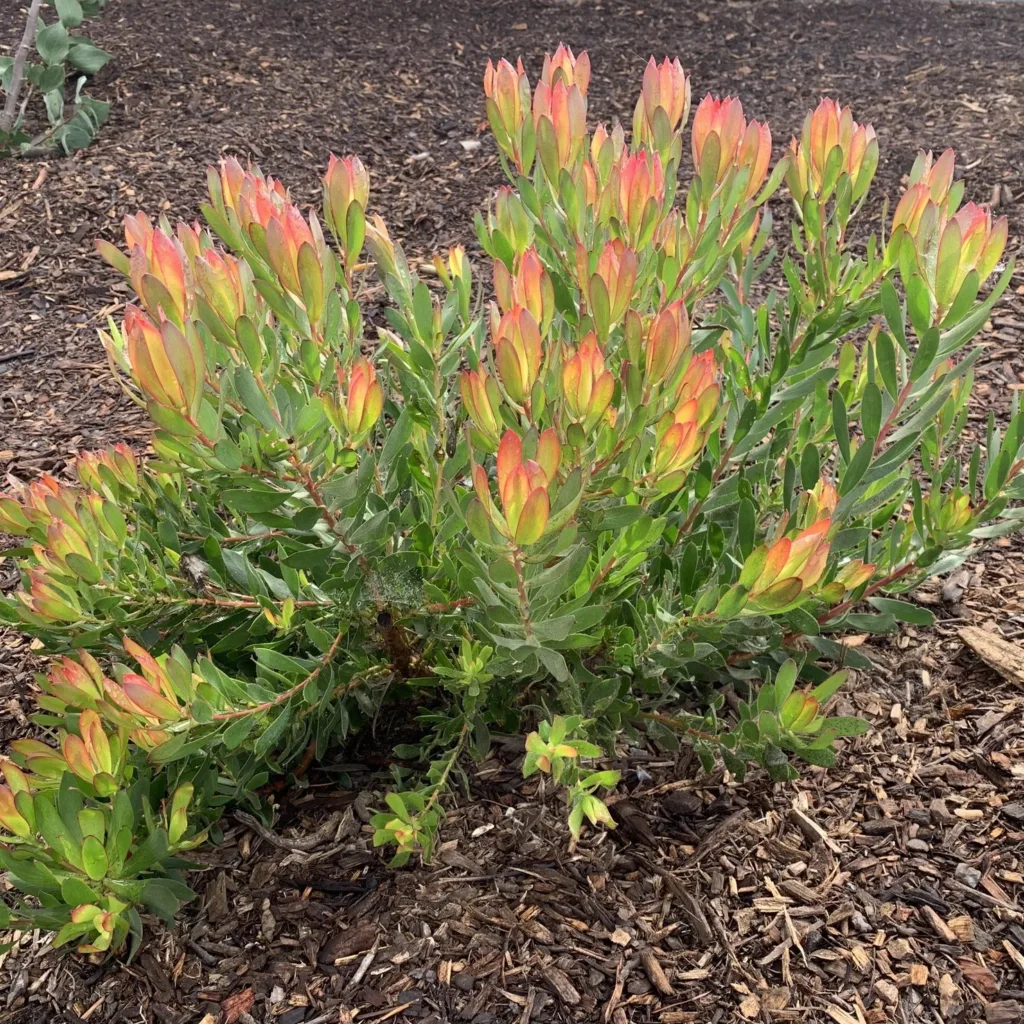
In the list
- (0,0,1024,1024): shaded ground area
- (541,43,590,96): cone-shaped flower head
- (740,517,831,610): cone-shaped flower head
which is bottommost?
(0,0,1024,1024): shaded ground area

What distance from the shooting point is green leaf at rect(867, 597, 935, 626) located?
1.69m

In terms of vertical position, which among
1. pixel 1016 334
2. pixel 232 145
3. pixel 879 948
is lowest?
pixel 879 948

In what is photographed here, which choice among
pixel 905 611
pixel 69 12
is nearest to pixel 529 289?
pixel 905 611

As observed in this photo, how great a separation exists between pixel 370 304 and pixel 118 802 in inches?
99.1

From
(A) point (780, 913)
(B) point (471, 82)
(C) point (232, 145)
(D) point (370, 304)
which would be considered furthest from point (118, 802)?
(B) point (471, 82)

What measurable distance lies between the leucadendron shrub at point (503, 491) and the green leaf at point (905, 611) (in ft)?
0.05

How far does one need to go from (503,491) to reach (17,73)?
4672mm

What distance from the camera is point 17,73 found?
15.3 feet

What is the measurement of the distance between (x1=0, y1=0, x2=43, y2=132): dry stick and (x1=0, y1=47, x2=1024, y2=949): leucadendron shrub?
362 cm

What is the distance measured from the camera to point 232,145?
4.66 metres

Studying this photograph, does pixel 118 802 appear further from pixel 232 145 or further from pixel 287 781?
pixel 232 145

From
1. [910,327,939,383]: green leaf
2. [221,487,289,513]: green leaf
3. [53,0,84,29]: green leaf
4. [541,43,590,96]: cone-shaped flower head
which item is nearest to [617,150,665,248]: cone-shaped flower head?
[541,43,590,96]: cone-shaped flower head

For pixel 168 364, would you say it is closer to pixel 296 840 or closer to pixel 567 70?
pixel 567 70

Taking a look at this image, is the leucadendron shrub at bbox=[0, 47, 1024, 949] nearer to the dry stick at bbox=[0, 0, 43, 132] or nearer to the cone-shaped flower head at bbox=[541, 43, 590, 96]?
the cone-shaped flower head at bbox=[541, 43, 590, 96]
